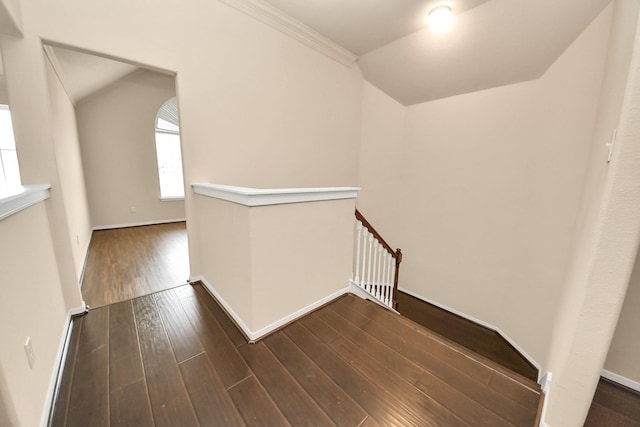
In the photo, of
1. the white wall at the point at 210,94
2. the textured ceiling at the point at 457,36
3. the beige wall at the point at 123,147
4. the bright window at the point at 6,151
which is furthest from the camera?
the beige wall at the point at 123,147

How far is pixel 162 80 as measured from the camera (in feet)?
14.6

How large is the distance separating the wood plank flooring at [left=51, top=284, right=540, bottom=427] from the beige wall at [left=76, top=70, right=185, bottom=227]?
3358 mm

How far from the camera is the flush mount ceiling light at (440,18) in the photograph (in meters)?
2.24

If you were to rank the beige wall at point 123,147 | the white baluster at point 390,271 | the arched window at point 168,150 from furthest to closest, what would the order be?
the arched window at point 168,150 → the beige wall at point 123,147 → the white baluster at point 390,271

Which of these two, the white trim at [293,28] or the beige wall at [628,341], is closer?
the beige wall at [628,341]

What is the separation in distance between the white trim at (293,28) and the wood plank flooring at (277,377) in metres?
2.97

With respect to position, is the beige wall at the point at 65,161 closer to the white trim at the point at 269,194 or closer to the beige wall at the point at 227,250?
the beige wall at the point at 227,250

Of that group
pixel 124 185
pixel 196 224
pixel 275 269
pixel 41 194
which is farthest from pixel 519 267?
pixel 124 185

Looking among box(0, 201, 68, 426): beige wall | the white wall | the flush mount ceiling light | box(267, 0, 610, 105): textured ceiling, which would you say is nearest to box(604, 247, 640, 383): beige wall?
the white wall

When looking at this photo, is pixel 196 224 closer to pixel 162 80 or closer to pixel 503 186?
pixel 503 186

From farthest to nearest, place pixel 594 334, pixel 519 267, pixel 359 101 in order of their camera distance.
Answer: pixel 359 101 → pixel 519 267 → pixel 594 334

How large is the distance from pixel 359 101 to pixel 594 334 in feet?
11.8

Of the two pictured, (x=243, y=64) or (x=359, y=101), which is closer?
(x=243, y=64)

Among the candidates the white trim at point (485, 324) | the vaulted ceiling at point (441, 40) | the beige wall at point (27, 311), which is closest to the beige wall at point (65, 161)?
the vaulted ceiling at point (441, 40)
